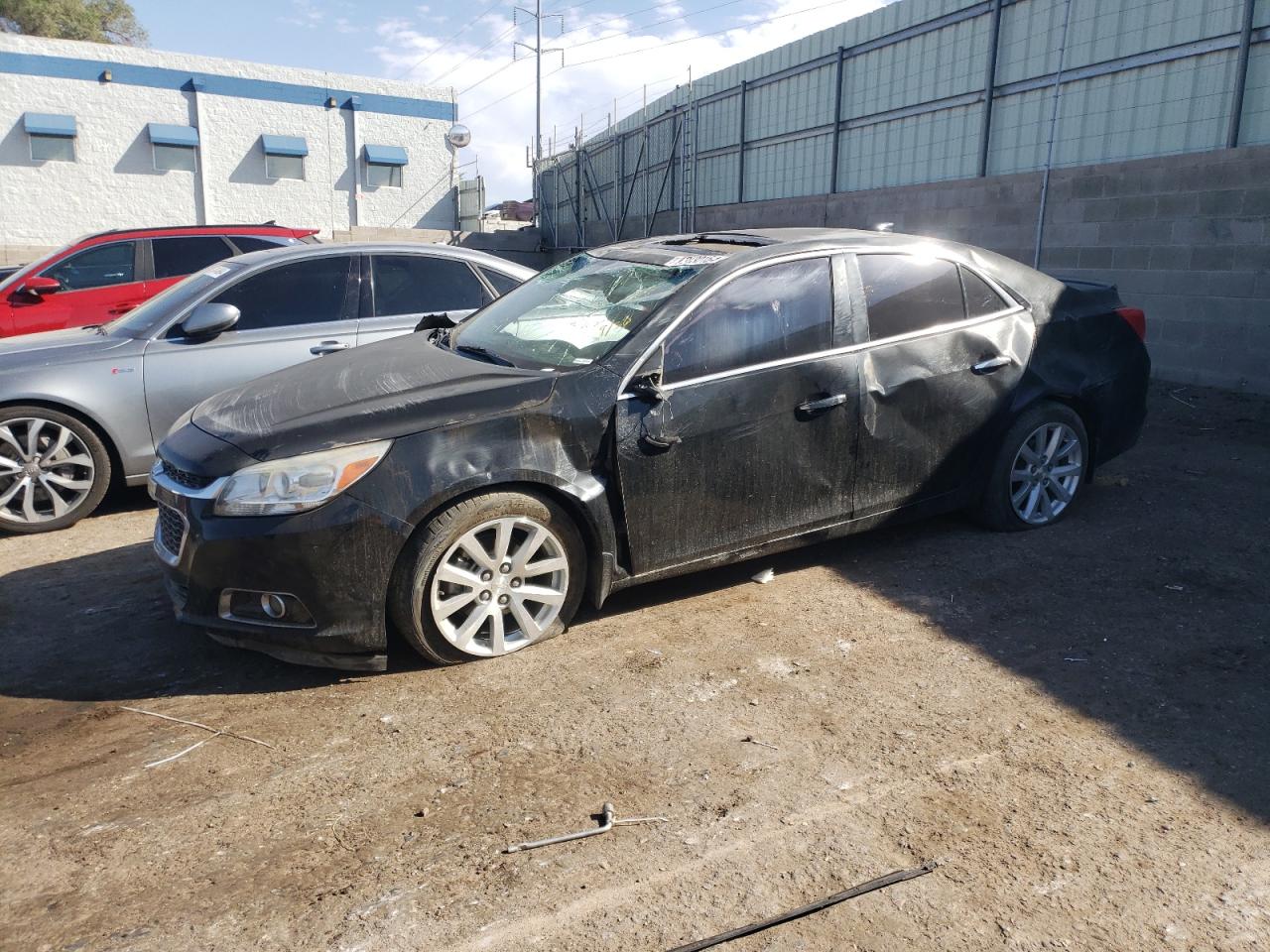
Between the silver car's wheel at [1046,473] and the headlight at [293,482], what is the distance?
3.42 m

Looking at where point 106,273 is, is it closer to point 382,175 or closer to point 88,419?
point 88,419

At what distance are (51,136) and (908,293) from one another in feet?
96.1

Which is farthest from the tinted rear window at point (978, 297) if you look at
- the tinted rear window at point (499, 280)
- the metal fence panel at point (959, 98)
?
the metal fence panel at point (959, 98)

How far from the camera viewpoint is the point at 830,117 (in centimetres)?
1498

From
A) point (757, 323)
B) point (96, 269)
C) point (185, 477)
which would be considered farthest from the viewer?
point (96, 269)

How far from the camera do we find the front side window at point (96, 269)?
358 inches

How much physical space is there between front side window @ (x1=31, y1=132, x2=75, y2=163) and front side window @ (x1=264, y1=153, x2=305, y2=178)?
5.18 meters

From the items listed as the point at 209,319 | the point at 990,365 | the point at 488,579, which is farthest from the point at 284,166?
the point at 488,579

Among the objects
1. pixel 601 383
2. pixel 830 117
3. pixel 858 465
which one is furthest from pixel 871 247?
pixel 830 117

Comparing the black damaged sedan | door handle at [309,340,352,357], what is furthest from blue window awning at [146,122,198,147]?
the black damaged sedan

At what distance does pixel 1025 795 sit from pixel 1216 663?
1395 mm

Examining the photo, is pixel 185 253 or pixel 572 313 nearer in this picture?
pixel 572 313

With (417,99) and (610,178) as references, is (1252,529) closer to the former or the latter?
(610,178)

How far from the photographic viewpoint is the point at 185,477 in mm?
3818
